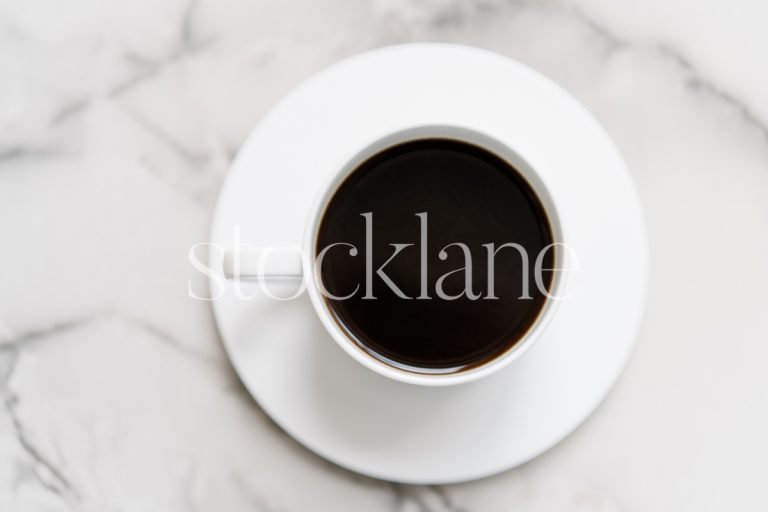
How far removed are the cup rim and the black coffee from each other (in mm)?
19

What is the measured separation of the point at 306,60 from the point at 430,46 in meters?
0.16

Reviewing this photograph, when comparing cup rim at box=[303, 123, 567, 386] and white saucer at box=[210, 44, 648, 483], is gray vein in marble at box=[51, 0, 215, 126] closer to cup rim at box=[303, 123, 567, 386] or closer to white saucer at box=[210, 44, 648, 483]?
white saucer at box=[210, 44, 648, 483]

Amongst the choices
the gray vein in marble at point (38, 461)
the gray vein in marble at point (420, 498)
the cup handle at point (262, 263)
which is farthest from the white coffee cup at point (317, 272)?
the gray vein in marble at point (38, 461)

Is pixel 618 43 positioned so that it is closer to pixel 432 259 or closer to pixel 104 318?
pixel 432 259

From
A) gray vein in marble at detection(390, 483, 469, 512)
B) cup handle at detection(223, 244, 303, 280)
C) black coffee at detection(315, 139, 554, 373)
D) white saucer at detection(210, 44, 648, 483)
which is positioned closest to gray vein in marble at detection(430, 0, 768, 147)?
white saucer at detection(210, 44, 648, 483)

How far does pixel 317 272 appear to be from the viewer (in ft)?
2.22

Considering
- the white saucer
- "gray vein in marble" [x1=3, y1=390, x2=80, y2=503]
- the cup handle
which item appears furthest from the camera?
"gray vein in marble" [x1=3, y1=390, x2=80, y2=503]

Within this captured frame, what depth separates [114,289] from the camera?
0.82 metres

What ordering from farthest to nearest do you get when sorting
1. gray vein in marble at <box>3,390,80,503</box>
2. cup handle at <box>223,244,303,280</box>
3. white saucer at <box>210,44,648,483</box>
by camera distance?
gray vein in marble at <box>3,390,80,503</box>
white saucer at <box>210,44,648,483</box>
cup handle at <box>223,244,303,280</box>

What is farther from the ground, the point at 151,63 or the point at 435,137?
the point at 151,63

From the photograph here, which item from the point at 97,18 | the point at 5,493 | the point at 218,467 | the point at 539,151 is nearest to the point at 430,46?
the point at 539,151

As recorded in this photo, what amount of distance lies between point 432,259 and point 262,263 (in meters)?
0.16

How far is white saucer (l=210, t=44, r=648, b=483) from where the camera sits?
73 cm

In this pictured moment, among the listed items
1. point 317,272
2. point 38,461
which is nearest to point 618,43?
point 317,272
